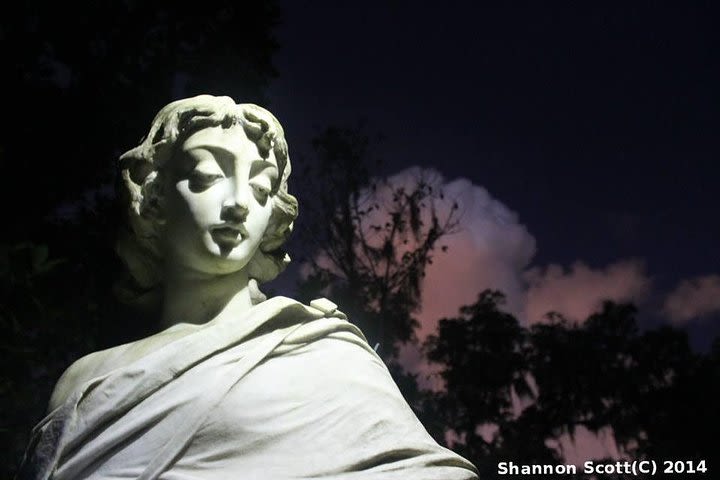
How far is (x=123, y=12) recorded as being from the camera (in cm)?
575

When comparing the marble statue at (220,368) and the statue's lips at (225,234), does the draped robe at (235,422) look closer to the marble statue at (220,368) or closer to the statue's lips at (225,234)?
the marble statue at (220,368)

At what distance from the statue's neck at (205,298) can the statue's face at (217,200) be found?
0.17 feet

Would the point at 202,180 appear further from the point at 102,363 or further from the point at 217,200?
the point at 102,363

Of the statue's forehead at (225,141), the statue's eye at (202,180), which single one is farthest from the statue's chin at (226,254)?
the statue's forehead at (225,141)

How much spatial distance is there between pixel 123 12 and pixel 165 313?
391 centimetres

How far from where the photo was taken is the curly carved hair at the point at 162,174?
8.02 ft

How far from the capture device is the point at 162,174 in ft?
8.10

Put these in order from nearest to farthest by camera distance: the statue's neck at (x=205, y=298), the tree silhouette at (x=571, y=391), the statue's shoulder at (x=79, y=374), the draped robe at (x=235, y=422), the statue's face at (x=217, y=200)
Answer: the draped robe at (x=235, y=422) < the statue's shoulder at (x=79, y=374) < the statue's face at (x=217, y=200) < the statue's neck at (x=205, y=298) < the tree silhouette at (x=571, y=391)

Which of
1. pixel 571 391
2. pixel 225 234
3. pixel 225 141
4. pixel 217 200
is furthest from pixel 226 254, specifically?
pixel 571 391

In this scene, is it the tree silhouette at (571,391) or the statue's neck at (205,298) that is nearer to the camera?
the statue's neck at (205,298)

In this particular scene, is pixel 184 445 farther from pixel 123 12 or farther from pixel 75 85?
pixel 123 12

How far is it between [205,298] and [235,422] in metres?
0.63

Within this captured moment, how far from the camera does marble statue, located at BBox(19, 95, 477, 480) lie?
186cm

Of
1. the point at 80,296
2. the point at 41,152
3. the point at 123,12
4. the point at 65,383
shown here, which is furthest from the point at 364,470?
the point at 123,12
